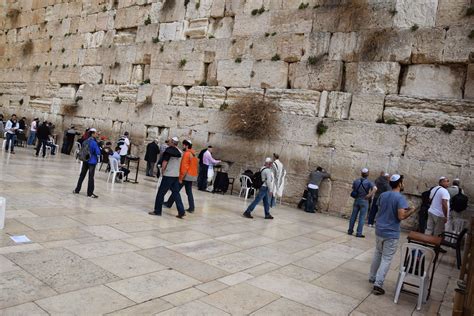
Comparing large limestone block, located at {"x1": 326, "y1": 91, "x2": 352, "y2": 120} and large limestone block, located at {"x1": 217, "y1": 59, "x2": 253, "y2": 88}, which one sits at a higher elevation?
large limestone block, located at {"x1": 217, "y1": 59, "x2": 253, "y2": 88}

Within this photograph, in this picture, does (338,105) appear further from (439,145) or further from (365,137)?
(439,145)

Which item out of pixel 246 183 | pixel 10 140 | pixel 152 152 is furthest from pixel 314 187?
pixel 10 140

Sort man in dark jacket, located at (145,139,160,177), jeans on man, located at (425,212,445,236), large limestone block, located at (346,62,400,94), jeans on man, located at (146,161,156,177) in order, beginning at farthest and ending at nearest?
jeans on man, located at (146,161,156,177)
man in dark jacket, located at (145,139,160,177)
large limestone block, located at (346,62,400,94)
jeans on man, located at (425,212,445,236)

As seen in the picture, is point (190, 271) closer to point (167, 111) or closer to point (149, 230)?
point (149, 230)

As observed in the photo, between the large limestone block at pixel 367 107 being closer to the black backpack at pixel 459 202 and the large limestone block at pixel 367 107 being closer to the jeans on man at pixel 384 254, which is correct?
the black backpack at pixel 459 202

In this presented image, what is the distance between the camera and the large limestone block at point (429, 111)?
361 inches

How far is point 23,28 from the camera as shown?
2112 centimetres

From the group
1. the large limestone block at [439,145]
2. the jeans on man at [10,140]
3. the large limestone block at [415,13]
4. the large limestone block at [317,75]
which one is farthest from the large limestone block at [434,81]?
the jeans on man at [10,140]

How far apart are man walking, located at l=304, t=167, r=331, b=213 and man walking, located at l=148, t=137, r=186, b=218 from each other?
13.8ft

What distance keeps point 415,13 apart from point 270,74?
426cm

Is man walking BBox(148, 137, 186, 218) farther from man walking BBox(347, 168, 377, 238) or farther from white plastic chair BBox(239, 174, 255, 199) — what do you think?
white plastic chair BBox(239, 174, 255, 199)

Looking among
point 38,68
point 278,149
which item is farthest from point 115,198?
point 38,68

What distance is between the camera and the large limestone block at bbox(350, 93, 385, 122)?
33.5 feet

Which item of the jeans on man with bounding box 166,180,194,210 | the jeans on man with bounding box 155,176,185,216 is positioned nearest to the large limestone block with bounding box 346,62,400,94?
the jeans on man with bounding box 166,180,194,210
